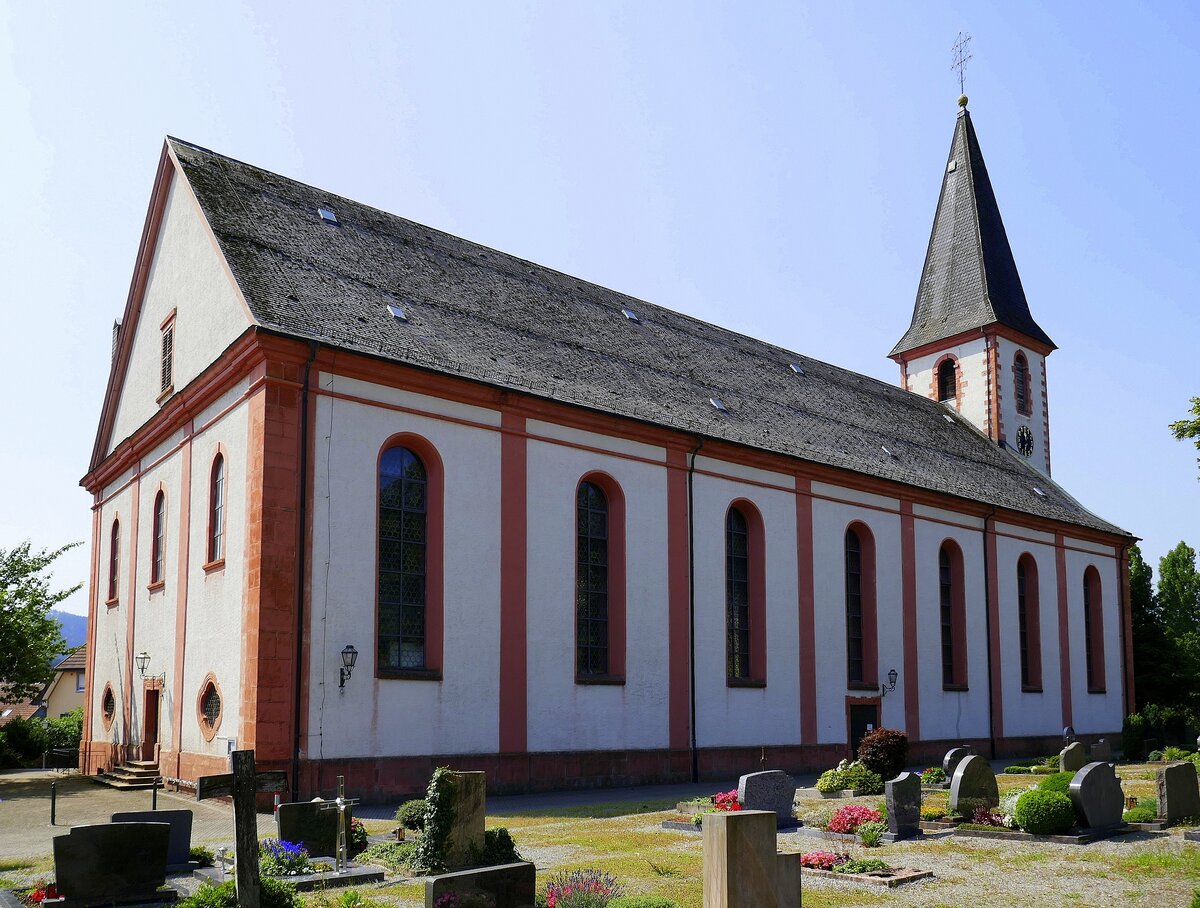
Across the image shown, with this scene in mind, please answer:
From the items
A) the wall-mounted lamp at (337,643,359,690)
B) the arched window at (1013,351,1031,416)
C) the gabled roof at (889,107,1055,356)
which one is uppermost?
the gabled roof at (889,107,1055,356)

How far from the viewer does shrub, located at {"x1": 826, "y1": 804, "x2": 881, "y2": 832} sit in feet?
50.9

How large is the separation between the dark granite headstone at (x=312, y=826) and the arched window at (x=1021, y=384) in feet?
118

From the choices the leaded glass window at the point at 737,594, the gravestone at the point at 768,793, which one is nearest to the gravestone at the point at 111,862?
the gravestone at the point at 768,793

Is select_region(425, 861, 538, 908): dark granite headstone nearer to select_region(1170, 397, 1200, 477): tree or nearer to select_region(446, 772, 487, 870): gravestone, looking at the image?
select_region(446, 772, 487, 870): gravestone

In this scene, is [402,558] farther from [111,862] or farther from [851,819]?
[111,862]

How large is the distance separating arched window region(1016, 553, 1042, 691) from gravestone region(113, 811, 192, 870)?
2942 cm

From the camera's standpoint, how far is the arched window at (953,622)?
109 feet

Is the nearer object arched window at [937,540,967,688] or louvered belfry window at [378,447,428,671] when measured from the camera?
louvered belfry window at [378,447,428,671]

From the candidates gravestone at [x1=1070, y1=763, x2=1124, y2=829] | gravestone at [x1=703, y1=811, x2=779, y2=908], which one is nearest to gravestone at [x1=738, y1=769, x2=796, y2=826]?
gravestone at [x1=1070, y1=763, x2=1124, y2=829]

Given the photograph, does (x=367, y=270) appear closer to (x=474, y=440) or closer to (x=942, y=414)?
(x=474, y=440)

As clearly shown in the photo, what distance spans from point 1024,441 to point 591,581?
25.1 metres

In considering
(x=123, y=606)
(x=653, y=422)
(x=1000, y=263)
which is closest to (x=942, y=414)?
(x=1000, y=263)

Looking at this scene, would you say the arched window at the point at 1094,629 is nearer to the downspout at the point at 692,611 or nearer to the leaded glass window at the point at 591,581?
the downspout at the point at 692,611

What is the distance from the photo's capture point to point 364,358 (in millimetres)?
20578
